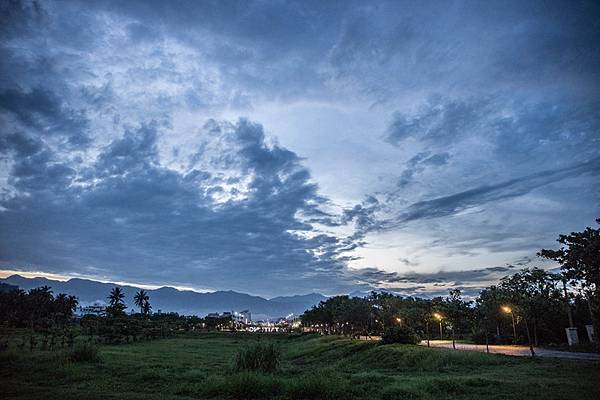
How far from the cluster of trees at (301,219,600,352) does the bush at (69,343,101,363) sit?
117 feet

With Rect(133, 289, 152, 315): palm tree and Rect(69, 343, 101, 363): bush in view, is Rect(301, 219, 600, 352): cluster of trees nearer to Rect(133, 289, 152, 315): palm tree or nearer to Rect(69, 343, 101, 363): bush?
Rect(69, 343, 101, 363): bush

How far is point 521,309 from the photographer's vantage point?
4612 cm

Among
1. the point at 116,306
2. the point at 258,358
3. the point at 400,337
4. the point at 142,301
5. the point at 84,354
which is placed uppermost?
the point at 142,301

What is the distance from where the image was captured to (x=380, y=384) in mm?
22859

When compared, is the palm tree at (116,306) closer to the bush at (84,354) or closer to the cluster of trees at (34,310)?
the cluster of trees at (34,310)

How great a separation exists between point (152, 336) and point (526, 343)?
3429 inches

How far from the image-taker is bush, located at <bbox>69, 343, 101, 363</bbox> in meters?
34.5

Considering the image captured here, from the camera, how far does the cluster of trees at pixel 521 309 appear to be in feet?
108

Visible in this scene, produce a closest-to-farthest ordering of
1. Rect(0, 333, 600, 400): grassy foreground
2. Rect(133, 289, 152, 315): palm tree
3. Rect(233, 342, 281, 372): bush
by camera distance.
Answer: Rect(0, 333, 600, 400): grassy foreground, Rect(233, 342, 281, 372): bush, Rect(133, 289, 152, 315): palm tree

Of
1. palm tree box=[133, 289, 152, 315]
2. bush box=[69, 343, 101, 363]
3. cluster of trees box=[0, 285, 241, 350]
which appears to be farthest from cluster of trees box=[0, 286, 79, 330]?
bush box=[69, 343, 101, 363]

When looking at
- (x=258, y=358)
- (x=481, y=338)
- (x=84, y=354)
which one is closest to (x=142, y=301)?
(x=84, y=354)

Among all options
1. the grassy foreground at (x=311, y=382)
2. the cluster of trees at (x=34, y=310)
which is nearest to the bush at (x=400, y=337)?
the grassy foreground at (x=311, y=382)

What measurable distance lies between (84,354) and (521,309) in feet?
156

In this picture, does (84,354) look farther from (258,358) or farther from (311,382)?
(311,382)
